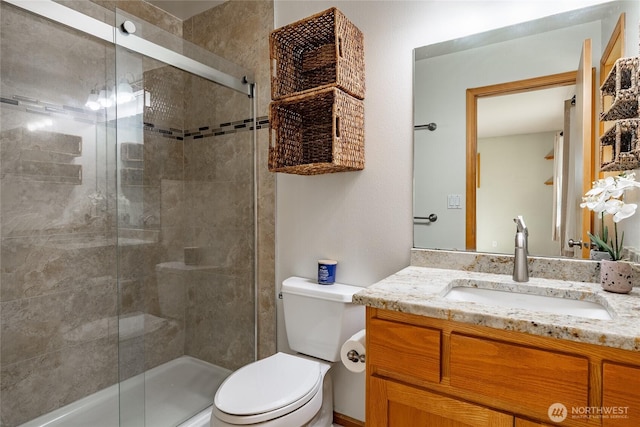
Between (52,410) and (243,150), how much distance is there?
1642mm

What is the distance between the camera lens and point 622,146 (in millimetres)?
1044

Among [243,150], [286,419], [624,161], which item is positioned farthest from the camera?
[243,150]

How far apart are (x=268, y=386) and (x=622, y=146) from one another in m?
1.44

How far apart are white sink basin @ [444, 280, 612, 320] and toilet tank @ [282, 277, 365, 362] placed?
495 mm

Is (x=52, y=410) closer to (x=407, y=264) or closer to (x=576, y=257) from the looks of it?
(x=407, y=264)

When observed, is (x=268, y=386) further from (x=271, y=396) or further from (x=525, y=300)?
(x=525, y=300)

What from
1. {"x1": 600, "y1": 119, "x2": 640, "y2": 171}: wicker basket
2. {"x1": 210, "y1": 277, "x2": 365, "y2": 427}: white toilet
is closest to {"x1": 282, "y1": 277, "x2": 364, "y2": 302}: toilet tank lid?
{"x1": 210, "y1": 277, "x2": 365, "y2": 427}: white toilet

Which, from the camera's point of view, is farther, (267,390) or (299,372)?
(299,372)

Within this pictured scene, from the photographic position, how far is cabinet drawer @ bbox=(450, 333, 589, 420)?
2.43ft

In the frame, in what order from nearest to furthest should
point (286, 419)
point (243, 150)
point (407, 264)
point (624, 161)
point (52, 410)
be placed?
point (624, 161) → point (286, 419) → point (407, 264) → point (52, 410) → point (243, 150)

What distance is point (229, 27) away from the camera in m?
2.13

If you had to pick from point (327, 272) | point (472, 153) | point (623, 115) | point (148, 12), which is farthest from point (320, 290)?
point (148, 12)

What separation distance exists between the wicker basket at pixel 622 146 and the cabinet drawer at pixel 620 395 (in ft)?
2.11

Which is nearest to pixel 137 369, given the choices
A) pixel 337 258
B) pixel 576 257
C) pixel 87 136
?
pixel 337 258
